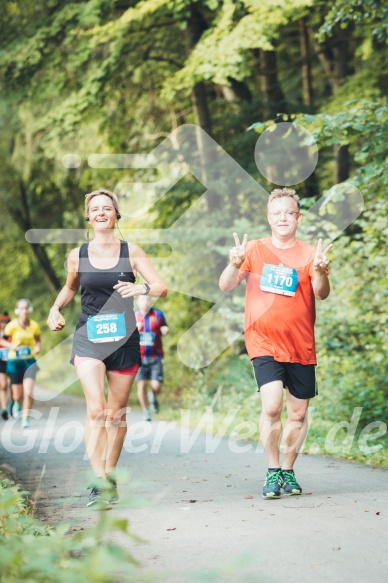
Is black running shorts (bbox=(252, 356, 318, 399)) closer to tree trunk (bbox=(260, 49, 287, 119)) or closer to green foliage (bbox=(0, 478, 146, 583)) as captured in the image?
green foliage (bbox=(0, 478, 146, 583))

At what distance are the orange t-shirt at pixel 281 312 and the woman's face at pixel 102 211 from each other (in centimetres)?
101

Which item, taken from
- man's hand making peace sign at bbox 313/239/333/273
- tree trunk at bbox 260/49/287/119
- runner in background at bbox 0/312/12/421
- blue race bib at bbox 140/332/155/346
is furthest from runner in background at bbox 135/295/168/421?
man's hand making peace sign at bbox 313/239/333/273

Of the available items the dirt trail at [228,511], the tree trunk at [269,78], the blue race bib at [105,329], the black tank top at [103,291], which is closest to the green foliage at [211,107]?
the tree trunk at [269,78]

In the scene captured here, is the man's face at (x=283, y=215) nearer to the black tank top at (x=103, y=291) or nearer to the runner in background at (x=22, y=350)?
the black tank top at (x=103, y=291)

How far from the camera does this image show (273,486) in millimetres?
6762

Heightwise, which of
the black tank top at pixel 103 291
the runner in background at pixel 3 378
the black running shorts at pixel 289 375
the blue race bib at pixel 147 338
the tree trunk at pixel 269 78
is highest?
the tree trunk at pixel 269 78

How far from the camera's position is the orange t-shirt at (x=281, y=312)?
6.92 metres

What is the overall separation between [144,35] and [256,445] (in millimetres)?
10113

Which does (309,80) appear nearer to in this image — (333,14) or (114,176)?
(114,176)

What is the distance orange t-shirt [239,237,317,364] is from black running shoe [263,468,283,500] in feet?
2.62

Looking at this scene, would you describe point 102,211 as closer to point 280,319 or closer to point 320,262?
point 280,319

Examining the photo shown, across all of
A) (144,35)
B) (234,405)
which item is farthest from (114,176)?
(234,405)

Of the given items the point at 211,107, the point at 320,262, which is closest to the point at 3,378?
the point at 211,107

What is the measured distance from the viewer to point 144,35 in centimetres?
1838
